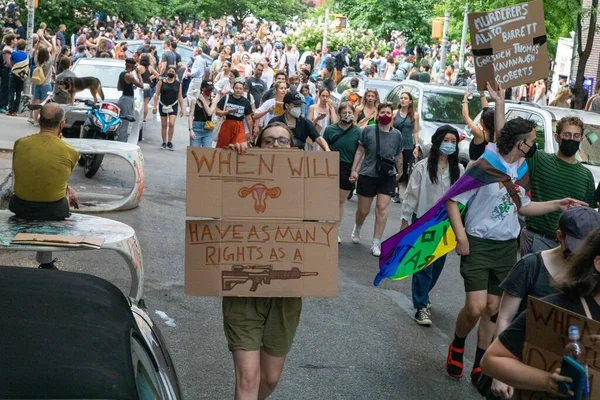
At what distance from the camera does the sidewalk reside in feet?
60.3

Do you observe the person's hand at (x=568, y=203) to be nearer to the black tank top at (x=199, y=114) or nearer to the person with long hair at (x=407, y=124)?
the person with long hair at (x=407, y=124)

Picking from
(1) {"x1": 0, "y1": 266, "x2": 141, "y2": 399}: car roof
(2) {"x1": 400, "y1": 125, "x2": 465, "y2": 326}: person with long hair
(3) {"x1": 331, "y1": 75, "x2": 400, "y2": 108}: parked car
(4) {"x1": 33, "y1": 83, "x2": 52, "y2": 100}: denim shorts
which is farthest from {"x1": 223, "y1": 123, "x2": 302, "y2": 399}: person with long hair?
(4) {"x1": 33, "y1": 83, "x2": 52, "y2": 100}: denim shorts

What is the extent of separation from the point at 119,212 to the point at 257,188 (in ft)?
27.1

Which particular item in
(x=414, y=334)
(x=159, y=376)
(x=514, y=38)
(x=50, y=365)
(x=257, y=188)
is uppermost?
(x=514, y=38)

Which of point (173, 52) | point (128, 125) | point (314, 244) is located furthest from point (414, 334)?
point (173, 52)

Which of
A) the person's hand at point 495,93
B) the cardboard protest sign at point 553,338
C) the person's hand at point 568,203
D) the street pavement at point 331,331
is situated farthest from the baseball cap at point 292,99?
the cardboard protest sign at point 553,338

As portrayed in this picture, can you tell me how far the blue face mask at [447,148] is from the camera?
374 inches

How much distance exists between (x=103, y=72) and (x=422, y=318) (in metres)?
13.6

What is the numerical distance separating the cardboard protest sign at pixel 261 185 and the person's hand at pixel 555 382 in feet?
6.62

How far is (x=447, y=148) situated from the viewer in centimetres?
952

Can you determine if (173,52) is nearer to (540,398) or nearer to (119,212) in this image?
(119,212)

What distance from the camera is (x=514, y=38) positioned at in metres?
9.48

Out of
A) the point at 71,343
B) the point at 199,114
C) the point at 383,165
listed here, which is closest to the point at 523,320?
the point at 71,343

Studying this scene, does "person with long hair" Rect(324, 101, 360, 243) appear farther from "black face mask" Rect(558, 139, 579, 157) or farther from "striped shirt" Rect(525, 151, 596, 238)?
→ "black face mask" Rect(558, 139, 579, 157)
